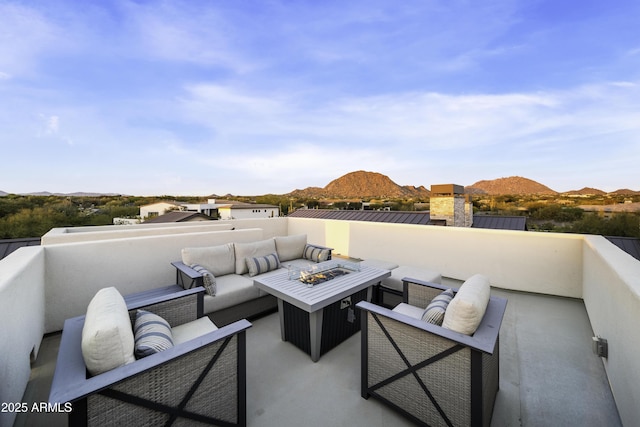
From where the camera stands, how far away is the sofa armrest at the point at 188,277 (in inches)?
107

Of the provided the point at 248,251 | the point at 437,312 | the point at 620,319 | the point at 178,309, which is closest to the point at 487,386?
the point at 437,312

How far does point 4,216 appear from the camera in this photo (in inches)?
500

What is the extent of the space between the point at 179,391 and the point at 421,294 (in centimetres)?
210

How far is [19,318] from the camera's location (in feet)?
6.24

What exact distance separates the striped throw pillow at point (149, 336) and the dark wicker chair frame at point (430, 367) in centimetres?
130

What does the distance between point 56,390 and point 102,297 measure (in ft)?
2.15

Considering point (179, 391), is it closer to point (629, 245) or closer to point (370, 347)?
point (370, 347)

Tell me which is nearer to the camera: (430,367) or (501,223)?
(430,367)

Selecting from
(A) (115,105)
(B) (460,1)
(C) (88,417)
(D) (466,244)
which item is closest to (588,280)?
(D) (466,244)

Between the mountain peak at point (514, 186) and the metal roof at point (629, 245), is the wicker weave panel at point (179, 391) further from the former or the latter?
the mountain peak at point (514, 186)

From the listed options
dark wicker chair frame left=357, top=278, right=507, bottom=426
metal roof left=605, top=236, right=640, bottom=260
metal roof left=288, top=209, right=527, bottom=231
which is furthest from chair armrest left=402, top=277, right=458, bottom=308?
metal roof left=288, top=209, right=527, bottom=231

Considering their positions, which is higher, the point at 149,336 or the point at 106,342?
the point at 106,342

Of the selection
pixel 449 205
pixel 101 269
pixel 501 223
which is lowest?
pixel 101 269

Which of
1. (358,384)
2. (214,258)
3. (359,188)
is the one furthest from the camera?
(359,188)
